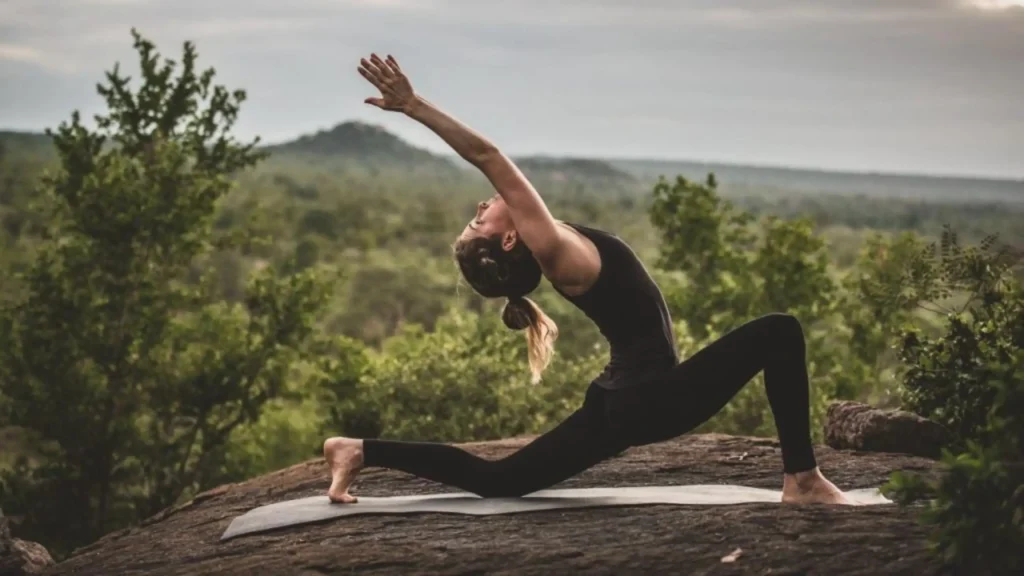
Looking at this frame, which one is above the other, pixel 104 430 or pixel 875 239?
pixel 875 239

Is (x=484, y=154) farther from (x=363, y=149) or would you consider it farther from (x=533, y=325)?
(x=363, y=149)

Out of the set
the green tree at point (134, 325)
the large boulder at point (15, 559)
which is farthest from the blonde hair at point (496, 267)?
the green tree at point (134, 325)

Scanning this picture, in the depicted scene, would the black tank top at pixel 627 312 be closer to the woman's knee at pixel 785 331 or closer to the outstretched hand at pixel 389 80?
the woman's knee at pixel 785 331

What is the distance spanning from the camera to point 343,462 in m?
6.51

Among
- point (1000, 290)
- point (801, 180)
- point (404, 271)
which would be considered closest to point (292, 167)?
point (801, 180)

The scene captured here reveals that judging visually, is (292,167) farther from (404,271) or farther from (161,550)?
(161,550)

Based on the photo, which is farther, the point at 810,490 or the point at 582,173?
the point at 582,173

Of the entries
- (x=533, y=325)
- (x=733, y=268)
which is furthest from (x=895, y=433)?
(x=733, y=268)

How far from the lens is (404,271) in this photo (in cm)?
4694

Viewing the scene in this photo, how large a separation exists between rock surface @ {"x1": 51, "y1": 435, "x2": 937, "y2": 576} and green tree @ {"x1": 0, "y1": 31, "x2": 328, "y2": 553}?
8766 millimetres

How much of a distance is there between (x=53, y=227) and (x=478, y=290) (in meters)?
11.9

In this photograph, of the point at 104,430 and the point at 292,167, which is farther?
the point at 292,167

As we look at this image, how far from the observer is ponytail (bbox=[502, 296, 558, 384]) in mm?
6438

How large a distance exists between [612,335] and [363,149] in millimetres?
105456
